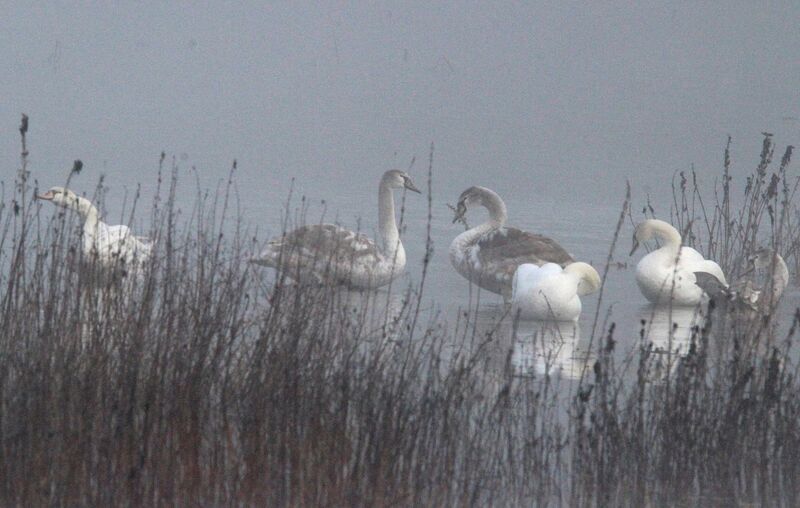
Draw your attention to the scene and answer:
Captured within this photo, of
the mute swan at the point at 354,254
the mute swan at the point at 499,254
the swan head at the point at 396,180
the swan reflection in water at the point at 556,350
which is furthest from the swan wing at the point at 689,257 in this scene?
the swan head at the point at 396,180

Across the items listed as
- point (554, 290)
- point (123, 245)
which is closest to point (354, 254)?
point (554, 290)

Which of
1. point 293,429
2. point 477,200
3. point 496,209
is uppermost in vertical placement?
point 477,200

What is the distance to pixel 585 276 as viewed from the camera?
38.2ft

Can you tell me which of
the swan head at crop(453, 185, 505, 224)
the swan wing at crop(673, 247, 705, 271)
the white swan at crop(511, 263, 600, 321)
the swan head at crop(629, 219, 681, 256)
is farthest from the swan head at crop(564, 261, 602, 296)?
the swan head at crop(453, 185, 505, 224)

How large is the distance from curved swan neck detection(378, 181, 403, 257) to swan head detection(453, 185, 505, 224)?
715mm

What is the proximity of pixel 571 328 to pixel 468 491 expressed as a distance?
6.02 metres

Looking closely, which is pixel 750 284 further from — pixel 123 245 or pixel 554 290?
pixel 123 245

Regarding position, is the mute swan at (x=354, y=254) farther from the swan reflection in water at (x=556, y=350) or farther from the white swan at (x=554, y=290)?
the swan reflection in water at (x=556, y=350)

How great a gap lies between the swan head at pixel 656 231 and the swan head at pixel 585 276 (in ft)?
5.25

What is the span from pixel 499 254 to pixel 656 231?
1.65 m

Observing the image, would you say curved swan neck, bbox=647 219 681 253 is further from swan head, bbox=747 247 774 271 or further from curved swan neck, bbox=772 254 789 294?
curved swan neck, bbox=772 254 789 294

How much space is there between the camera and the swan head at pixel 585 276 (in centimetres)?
1158

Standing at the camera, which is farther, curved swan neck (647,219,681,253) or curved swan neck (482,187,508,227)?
curved swan neck (482,187,508,227)

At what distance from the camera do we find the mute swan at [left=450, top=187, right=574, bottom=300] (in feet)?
42.2
